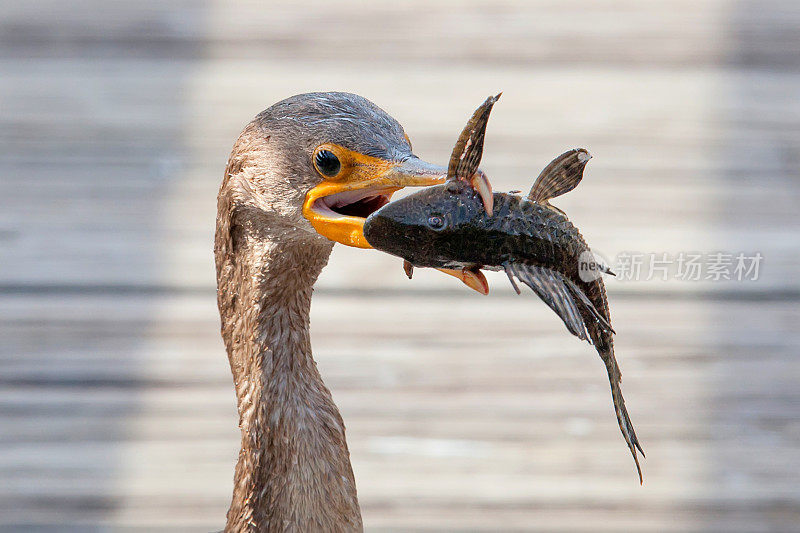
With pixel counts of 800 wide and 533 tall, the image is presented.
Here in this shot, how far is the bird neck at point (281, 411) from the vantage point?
3.07 feet

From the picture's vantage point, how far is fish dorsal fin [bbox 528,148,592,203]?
75 cm

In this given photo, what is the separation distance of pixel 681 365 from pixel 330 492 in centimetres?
73

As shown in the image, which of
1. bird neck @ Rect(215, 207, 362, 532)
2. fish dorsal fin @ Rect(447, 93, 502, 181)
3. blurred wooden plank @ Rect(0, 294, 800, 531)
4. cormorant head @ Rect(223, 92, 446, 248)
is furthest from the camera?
blurred wooden plank @ Rect(0, 294, 800, 531)

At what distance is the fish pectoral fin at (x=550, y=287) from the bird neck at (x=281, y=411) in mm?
242

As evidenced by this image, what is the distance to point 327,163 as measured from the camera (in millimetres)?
798

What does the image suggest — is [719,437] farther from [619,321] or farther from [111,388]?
[111,388]

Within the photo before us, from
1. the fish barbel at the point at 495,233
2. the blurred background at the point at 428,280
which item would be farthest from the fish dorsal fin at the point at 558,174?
the blurred background at the point at 428,280

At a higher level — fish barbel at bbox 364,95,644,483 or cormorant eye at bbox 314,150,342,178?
cormorant eye at bbox 314,150,342,178

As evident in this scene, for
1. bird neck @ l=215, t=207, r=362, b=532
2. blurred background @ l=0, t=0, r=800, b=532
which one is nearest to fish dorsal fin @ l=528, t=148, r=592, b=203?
bird neck @ l=215, t=207, r=362, b=532

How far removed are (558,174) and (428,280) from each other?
898mm

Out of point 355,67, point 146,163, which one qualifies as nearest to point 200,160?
point 146,163

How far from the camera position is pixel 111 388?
4.86ft

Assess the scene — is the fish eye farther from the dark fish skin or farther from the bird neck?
the bird neck

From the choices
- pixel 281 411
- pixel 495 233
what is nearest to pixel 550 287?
pixel 495 233
